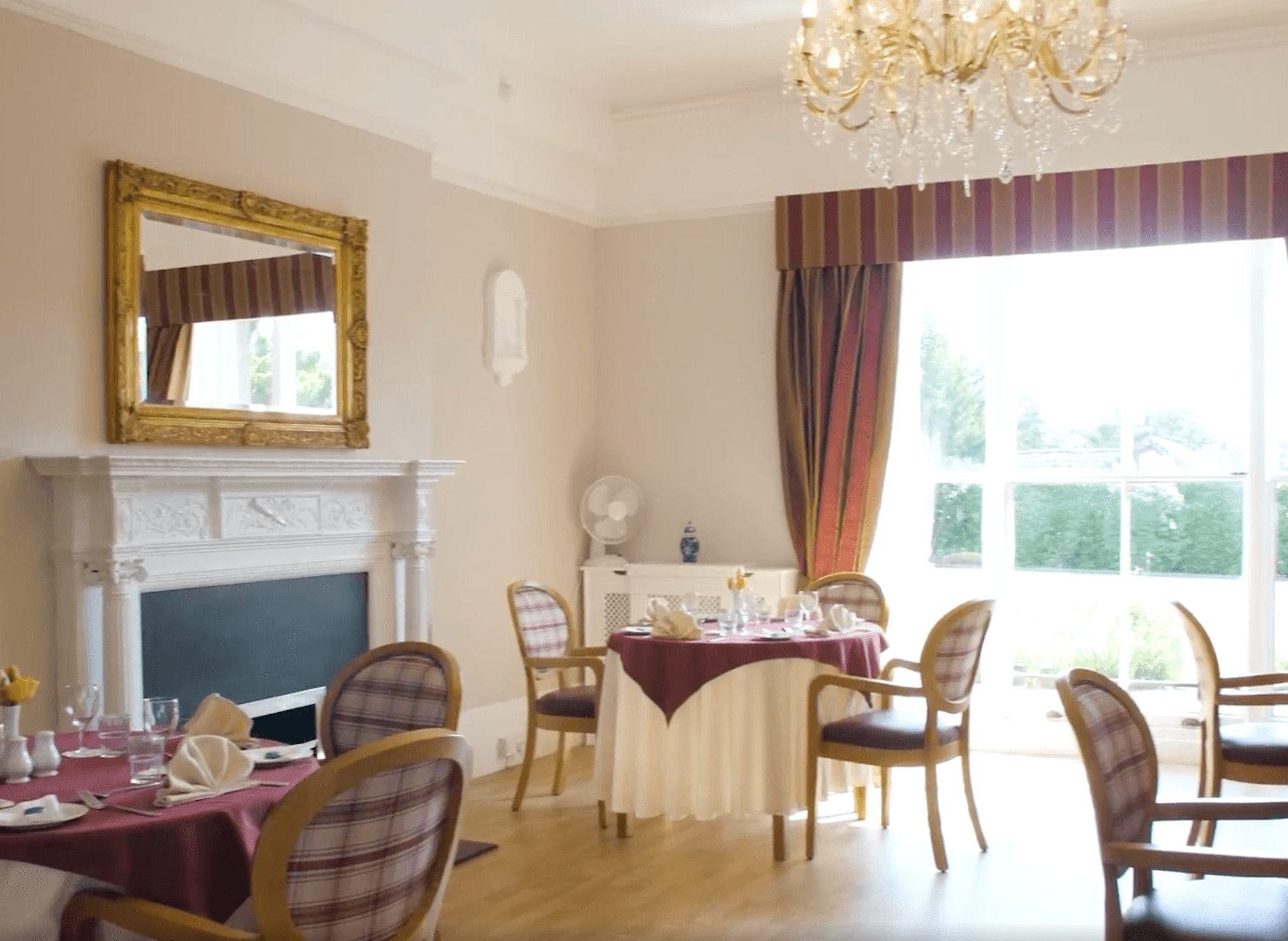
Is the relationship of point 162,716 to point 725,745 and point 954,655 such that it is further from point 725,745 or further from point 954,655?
point 954,655

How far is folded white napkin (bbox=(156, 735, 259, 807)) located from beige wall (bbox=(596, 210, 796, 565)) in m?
4.65

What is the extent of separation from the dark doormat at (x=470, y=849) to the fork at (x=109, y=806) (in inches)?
89.3

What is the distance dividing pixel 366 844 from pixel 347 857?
42 mm

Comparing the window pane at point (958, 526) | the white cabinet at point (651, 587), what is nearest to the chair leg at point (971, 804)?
the white cabinet at point (651, 587)

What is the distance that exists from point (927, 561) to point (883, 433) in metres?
0.79

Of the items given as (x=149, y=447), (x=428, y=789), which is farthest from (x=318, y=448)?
(x=428, y=789)

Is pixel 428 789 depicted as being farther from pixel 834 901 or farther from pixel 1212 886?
pixel 834 901

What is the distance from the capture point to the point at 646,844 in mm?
5184

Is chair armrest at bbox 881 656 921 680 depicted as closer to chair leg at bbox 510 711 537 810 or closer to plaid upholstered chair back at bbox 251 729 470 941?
chair leg at bbox 510 711 537 810

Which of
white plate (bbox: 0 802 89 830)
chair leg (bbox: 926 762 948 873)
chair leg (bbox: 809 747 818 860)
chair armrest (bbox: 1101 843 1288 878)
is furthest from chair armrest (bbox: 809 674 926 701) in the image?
white plate (bbox: 0 802 89 830)

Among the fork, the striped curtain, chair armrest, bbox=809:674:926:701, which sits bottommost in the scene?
chair armrest, bbox=809:674:926:701

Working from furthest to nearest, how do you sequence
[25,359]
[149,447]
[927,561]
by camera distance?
[927,561] < [149,447] < [25,359]

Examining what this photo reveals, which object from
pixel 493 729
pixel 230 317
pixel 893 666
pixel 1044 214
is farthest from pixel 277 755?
pixel 1044 214

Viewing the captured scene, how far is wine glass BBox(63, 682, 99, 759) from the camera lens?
3270mm
